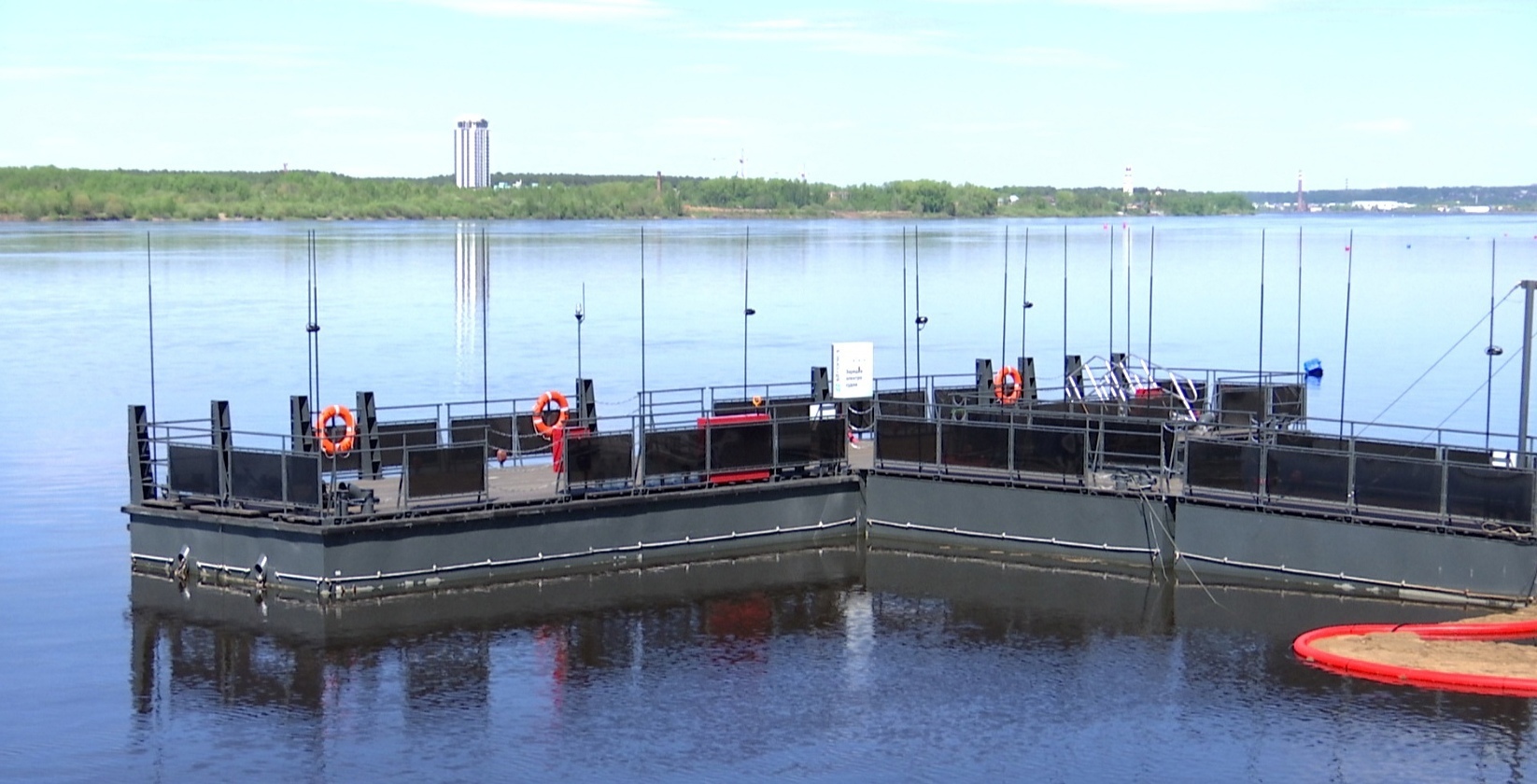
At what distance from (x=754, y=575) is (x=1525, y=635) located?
1227cm

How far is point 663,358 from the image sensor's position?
73.1 metres

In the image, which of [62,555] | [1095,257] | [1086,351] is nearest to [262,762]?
[62,555]

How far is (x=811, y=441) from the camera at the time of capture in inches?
1289

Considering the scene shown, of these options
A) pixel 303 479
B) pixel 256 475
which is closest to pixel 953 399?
pixel 303 479

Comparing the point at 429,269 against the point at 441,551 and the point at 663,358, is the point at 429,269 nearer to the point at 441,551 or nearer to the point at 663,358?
the point at 663,358

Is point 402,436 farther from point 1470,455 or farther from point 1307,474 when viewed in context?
point 1470,455

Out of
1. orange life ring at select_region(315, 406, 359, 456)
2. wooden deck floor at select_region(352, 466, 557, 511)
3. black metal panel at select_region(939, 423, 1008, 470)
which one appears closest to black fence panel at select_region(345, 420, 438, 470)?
wooden deck floor at select_region(352, 466, 557, 511)

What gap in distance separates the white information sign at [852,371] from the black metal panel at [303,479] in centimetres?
1166

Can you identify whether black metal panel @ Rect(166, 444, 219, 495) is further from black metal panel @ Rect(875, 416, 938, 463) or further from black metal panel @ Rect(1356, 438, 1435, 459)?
black metal panel @ Rect(1356, 438, 1435, 459)

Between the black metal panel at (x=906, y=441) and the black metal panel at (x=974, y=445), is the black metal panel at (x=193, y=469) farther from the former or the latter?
the black metal panel at (x=974, y=445)

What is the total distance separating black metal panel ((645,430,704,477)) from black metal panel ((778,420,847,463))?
1642 millimetres

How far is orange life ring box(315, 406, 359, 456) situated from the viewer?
99.1ft

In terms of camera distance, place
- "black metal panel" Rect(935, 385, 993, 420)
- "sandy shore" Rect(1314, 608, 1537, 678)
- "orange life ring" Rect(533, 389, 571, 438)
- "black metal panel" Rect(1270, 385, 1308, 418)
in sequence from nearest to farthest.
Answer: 1. "sandy shore" Rect(1314, 608, 1537, 678)
2. "orange life ring" Rect(533, 389, 571, 438)
3. "black metal panel" Rect(935, 385, 993, 420)
4. "black metal panel" Rect(1270, 385, 1308, 418)

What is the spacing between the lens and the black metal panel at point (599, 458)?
30.2 m
